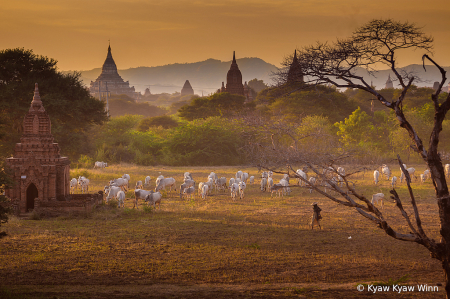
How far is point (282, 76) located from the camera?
909 cm

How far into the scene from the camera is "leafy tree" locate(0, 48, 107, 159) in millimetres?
24953

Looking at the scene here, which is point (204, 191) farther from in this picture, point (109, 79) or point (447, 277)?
point (109, 79)

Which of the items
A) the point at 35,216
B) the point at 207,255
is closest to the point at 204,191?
the point at 35,216

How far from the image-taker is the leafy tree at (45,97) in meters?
25.0

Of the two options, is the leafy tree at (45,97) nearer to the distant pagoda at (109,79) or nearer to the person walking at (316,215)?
the person walking at (316,215)

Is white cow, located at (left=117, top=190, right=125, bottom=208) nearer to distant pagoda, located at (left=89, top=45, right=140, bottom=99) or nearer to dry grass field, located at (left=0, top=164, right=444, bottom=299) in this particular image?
dry grass field, located at (left=0, top=164, right=444, bottom=299)

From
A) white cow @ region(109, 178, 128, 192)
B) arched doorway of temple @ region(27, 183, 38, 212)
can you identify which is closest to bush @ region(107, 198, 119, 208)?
white cow @ region(109, 178, 128, 192)

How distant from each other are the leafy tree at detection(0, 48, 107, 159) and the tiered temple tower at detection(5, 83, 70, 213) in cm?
805

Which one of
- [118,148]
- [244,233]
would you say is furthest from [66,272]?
[118,148]

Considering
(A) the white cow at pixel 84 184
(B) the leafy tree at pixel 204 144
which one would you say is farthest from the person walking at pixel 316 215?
(B) the leafy tree at pixel 204 144

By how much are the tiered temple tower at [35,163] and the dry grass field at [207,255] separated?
1601mm

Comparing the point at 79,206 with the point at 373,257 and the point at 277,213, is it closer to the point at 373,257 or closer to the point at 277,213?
the point at 277,213

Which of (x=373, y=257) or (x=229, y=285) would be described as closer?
(x=229, y=285)

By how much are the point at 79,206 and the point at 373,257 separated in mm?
10757
